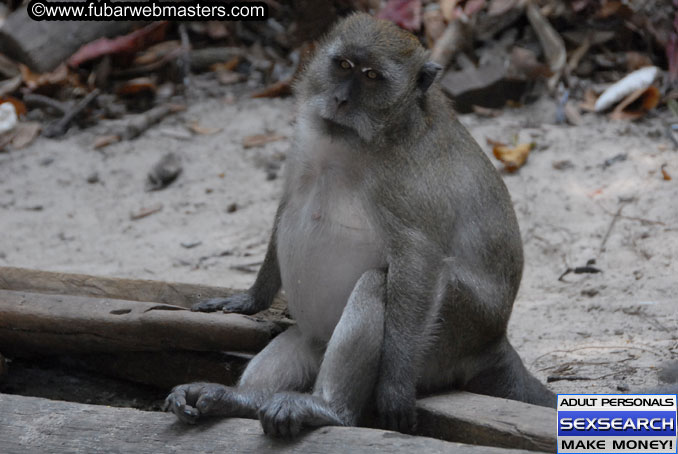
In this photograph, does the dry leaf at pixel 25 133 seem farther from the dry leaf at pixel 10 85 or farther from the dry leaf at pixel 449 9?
the dry leaf at pixel 449 9

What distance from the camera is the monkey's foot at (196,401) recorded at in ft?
12.1

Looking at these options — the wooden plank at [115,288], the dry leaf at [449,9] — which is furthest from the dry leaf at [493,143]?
the wooden plank at [115,288]

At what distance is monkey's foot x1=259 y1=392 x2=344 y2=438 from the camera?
11.6ft

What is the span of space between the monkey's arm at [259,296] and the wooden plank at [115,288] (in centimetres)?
22

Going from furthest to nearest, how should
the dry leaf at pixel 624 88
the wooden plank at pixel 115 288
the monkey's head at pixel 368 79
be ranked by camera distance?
the dry leaf at pixel 624 88 < the wooden plank at pixel 115 288 < the monkey's head at pixel 368 79

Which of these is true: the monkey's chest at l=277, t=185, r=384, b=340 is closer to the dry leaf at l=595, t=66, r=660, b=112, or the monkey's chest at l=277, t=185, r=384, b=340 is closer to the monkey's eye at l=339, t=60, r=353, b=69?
the monkey's eye at l=339, t=60, r=353, b=69

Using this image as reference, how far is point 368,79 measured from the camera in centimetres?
416

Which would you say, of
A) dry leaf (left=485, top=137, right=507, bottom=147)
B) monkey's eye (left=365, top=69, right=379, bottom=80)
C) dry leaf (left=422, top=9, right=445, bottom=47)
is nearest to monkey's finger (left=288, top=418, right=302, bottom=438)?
monkey's eye (left=365, top=69, right=379, bottom=80)

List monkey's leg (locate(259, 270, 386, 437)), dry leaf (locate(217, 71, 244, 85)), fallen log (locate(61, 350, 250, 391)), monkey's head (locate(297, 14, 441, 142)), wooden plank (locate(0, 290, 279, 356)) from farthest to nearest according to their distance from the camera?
1. dry leaf (locate(217, 71, 244, 85))
2. fallen log (locate(61, 350, 250, 391))
3. wooden plank (locate(0, 290, 279, 356))
4. monkey's head (locate(297, 14, 441, 142))
5. monkey's leg (locate(259, 270, 386, 437))

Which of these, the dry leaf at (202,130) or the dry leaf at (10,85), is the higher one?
the dry leaf at (10,85)

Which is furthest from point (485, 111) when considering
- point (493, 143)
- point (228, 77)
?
point (228, 77)

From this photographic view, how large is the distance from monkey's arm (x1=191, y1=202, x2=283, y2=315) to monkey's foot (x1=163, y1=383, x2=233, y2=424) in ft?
3.31

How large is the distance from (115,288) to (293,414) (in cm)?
202

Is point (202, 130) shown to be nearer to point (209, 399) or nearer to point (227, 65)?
point (227, 65)
